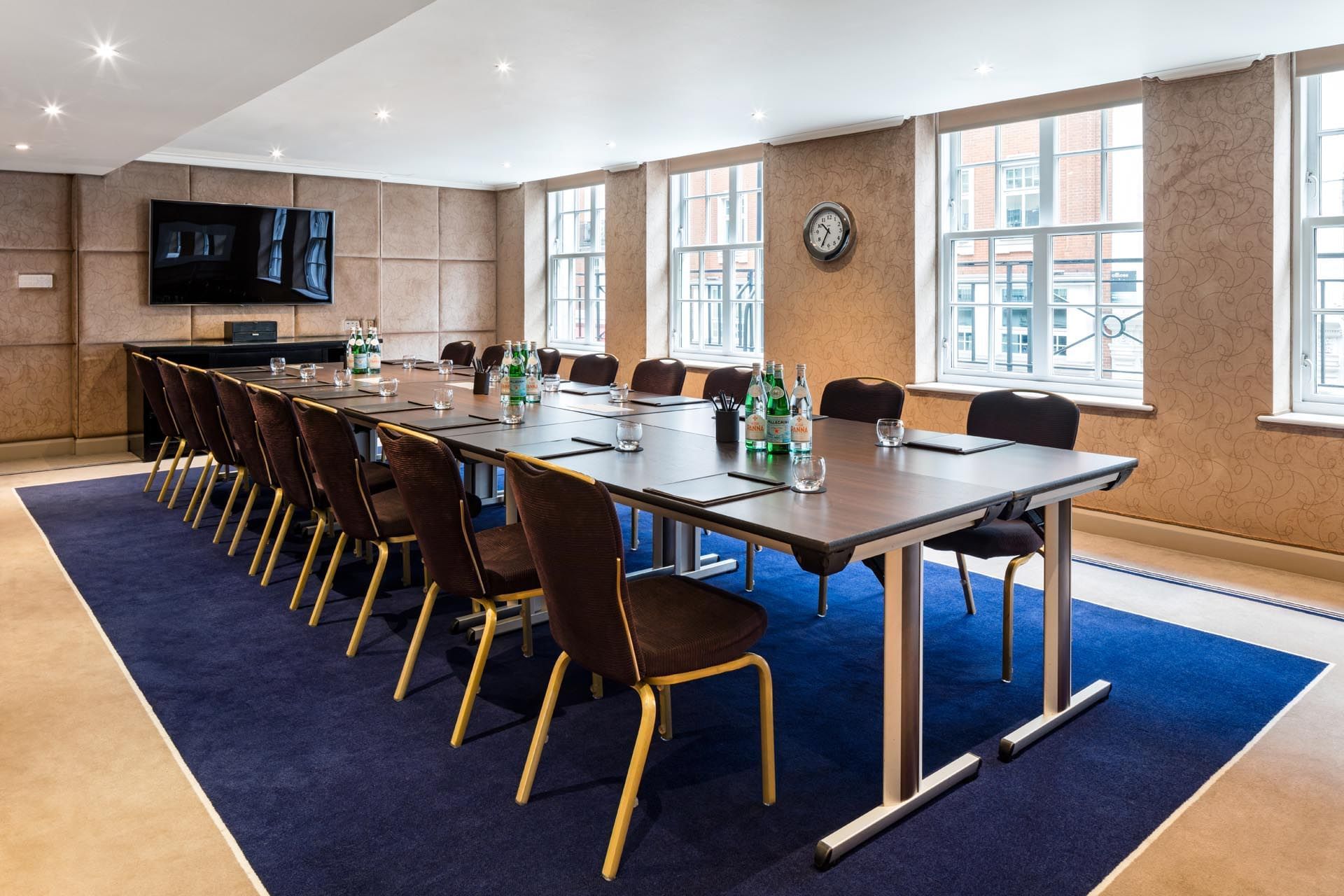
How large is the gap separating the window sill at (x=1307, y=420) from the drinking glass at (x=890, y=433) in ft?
8.28

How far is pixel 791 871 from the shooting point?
7.08 feet

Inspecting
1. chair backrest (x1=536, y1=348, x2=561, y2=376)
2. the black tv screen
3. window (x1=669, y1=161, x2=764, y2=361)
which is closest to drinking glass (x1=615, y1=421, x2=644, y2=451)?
chair backrest (x1=536, y1=348, x2=561, y2=376)

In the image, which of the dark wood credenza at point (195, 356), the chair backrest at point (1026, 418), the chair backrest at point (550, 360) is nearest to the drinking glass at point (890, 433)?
the chair backrest at point (1026, 418)

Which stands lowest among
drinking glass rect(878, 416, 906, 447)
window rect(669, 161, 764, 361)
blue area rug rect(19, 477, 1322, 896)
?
blue area rug rect(19, 477, 1322, 896)

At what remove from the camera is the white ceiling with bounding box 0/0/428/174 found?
129 inches

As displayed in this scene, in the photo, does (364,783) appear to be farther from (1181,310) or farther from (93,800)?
(1181,310)

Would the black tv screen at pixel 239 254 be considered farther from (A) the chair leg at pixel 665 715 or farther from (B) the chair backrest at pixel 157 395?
(A) the chair leg at pixel 665 715

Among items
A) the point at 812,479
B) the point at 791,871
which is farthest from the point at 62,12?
the point at 791,871

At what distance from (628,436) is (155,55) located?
8.35 feet

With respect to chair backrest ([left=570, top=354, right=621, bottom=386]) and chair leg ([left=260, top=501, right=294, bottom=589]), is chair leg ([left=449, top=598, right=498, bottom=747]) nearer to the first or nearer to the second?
chair leg ([left=260, top=501, right=294, bottom=589])

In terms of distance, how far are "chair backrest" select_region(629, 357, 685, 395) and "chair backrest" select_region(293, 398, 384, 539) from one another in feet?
7.88

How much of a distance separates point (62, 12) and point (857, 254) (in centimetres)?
468

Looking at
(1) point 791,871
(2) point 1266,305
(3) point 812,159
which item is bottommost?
(1) point 791,871

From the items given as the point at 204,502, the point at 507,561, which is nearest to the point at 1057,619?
→ the point at 507,561
